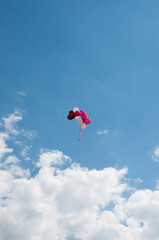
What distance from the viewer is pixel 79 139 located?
34.7 ft

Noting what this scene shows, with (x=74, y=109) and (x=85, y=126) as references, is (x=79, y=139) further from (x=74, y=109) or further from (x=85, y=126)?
(x=74, y=109)

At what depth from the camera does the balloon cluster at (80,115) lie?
11055mm

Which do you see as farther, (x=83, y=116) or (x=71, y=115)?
(x=71, y=115)

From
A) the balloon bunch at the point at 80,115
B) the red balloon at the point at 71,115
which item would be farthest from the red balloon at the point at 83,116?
the red balloon at the point at 71,115

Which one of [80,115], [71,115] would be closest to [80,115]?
[80,115]

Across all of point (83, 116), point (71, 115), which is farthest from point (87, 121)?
point (71, 115)

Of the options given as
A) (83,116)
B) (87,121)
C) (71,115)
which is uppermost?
(71,115)

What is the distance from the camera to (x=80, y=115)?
1121 centimetres

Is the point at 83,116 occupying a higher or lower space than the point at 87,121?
higher

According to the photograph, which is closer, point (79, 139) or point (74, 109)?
point (79, 139)

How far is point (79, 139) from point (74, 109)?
2275 mm

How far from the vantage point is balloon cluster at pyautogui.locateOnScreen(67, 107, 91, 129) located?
11055mm

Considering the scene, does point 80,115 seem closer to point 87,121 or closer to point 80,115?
point 80,115

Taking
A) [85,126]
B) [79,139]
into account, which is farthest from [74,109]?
[79,139]
